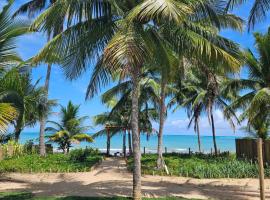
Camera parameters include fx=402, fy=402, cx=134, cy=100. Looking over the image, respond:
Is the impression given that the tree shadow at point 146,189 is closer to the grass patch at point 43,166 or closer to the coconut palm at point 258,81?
the grass patch at point 43,166

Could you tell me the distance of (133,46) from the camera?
9.91m

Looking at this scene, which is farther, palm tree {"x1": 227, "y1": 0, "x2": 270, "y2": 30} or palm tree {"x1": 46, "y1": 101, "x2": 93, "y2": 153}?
palm tree {"x1": 46, "y1": 101, "x2": 93, "y2": 153}

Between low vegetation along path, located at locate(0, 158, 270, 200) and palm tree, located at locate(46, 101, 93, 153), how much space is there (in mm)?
14613

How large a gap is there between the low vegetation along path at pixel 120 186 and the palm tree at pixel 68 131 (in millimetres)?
14613

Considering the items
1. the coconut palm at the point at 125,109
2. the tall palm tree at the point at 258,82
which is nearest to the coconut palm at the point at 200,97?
the coconut palm at the point at 125,109

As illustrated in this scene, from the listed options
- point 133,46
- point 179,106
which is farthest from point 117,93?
point 133,46

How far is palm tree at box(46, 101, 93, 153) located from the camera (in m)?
33.6

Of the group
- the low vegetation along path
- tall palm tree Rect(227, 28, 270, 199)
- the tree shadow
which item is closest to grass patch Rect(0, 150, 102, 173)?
the low vegetation along path

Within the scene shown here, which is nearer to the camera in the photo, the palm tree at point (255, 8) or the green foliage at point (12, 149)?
the palm tree at point (255, 8)

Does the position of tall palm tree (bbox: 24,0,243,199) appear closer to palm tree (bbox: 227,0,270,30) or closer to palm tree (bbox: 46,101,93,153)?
palm tree (bbox: 227,0,270,30)

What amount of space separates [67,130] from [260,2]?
974 inches

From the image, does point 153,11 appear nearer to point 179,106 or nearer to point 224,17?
point 224,17

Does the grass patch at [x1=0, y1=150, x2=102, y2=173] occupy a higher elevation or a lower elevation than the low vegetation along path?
higher

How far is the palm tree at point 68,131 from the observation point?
3356 cm
